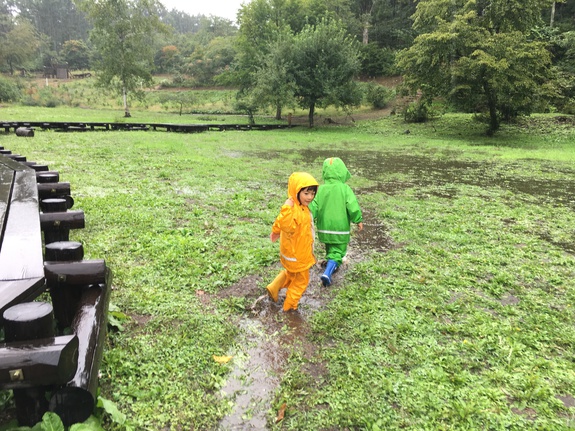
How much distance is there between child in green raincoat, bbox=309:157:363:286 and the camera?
384cm

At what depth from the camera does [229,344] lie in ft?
9.22

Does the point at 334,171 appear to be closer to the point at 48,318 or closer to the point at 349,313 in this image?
the point at 349,313

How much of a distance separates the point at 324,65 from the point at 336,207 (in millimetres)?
20253

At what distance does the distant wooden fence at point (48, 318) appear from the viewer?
1.41 meters

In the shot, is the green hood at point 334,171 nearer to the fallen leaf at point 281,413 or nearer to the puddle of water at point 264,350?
the puddle of water at point 264,350

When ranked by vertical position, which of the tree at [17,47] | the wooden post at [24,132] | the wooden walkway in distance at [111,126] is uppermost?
the tree at [17,47]

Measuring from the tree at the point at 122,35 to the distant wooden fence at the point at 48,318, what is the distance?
26618mm

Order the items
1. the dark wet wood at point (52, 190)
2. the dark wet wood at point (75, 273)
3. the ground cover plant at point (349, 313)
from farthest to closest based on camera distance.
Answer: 1. the dark wet wood at point (52, 190)
2. the ground cover plant at point (349, 313)
3. the dark wet wood at point (75, 273)

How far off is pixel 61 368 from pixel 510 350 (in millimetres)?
2939

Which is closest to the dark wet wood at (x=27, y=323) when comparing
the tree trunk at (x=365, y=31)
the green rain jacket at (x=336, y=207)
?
the green rain jacket at (x=336, y=207)

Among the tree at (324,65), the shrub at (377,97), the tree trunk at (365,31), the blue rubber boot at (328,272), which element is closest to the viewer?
the blue rubber boot at (328,272)

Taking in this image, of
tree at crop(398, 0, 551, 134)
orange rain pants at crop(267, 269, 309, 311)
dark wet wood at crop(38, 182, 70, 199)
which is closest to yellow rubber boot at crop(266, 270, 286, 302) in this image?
orange rain pants at crop(267, 269, 309, 311)

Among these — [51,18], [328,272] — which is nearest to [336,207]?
[328,272]

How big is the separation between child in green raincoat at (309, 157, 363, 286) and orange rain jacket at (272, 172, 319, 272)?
67 centimetres
